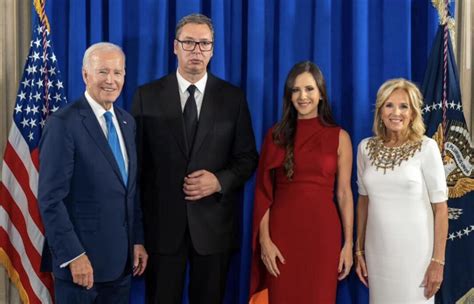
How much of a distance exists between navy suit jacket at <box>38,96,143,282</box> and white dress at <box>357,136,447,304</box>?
1.07m

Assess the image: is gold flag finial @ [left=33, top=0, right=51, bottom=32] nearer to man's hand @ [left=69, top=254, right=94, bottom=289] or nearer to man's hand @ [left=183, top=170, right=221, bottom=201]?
man's hand @ [left=183, top=170, right=221, bottom=201]

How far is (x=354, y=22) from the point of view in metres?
2.77

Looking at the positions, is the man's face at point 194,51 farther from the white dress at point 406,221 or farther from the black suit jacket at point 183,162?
the white dress at point 406,221

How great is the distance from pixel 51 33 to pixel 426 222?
211cm

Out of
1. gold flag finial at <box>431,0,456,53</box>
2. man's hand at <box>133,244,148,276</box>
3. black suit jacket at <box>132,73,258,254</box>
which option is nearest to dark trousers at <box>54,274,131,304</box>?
man's hand at <box>133,244,148,276</box>

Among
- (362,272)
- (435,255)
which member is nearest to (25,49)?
(362,272)

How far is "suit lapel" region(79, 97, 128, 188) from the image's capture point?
203 cm

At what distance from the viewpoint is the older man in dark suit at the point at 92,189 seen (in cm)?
195

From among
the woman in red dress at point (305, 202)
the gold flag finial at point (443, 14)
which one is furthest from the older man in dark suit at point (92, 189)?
the gold flag finial at point (443, 14)

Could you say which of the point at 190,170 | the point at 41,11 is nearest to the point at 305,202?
the point at 190,170

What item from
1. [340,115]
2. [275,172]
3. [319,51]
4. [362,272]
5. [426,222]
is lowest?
[362,272]

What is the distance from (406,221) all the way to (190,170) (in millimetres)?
952

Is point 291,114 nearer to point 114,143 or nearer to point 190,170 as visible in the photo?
point 190,170

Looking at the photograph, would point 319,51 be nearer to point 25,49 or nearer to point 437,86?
point 437,86
